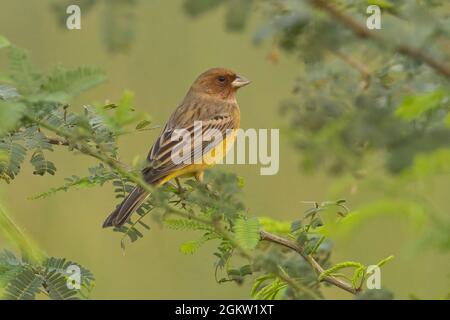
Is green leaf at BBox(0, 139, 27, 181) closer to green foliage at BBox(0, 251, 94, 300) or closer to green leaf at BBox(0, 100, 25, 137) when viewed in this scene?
green foliage at BBox(0, 251, 94, 300)

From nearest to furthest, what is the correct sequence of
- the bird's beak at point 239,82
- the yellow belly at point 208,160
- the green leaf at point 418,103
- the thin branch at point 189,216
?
Answer: the green leaf at point 418,103 → the thin branch at point 189,216 → the yellow belly at point 208,160 → the bird's beak at point 239,82

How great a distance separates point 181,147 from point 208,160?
0.15 m

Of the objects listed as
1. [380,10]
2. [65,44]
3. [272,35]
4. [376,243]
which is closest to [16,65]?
[272,35]

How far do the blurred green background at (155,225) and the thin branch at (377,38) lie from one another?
15.0 feet

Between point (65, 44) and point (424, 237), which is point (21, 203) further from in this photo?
point (424, 237)

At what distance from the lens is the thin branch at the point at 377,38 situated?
1.03 metres

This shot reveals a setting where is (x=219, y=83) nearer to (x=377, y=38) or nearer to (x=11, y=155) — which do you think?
(x=11, y=155)

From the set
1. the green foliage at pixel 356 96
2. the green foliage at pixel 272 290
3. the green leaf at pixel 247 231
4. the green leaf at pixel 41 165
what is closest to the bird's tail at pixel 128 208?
the green leaf at pixel 41 165

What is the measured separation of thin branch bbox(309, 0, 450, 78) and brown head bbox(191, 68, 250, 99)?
170 inches

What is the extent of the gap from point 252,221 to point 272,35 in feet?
3.26

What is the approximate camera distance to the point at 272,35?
1.12 meters

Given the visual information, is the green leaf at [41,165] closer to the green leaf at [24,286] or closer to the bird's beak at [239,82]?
the green leaf at [24,286]

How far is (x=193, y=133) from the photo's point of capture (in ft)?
13.4

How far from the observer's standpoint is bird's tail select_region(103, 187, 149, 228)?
2668 mm
